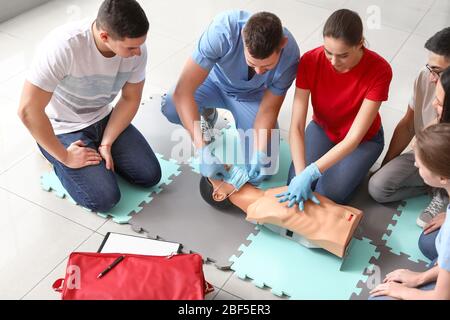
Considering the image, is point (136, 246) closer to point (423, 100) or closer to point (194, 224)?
point (194, 224)

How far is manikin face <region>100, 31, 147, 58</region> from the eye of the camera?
1542 millimetres

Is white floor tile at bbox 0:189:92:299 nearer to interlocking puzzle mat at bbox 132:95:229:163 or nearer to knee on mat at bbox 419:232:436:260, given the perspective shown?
interlocking puzzle mat at bbox 132:95:229:163

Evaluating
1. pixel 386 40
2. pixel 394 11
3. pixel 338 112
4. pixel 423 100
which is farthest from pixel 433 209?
pixel 394 11

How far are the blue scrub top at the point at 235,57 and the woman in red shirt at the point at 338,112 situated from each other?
6 cm

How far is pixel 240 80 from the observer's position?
1.90 metres

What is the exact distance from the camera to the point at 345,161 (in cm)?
191

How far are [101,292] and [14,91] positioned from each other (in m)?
1.49

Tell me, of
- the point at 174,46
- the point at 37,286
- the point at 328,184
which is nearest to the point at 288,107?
the point at 328,184

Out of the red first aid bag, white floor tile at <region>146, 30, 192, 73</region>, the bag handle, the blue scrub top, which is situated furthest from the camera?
white floor tile at <region>146, 30, 192, 73</region>

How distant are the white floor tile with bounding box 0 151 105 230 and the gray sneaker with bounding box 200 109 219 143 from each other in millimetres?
588

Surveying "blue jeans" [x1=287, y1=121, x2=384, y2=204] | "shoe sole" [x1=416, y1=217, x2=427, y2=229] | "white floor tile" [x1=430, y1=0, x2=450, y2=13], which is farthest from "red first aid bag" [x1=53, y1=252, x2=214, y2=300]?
"white floor tile" [x1=430, y1=0, x2=450, y2=13]

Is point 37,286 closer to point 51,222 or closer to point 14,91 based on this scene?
point 51,222

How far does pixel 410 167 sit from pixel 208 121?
3.06ft

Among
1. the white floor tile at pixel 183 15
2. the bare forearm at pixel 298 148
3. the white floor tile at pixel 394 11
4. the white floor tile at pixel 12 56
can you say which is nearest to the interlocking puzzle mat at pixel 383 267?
the bare forearm at pixel 298 148
